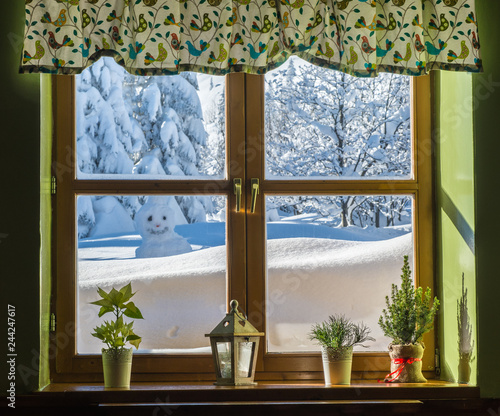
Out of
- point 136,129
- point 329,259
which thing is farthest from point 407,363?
point 136,129

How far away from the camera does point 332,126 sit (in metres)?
2.94

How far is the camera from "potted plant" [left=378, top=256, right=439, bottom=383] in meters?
2.71

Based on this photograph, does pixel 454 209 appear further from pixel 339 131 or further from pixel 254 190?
pixel 254 190

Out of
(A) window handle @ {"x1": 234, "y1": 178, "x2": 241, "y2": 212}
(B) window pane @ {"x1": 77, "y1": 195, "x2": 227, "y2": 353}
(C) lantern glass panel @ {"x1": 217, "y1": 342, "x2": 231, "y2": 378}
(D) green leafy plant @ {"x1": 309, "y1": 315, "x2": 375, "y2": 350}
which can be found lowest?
(C) lantern glass panel @ {"x1": 217, "y1": 342, "x2": 231, "y2": 378}

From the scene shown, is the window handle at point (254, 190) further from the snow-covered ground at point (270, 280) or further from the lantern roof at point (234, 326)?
the lantern roof at point (234, 326)

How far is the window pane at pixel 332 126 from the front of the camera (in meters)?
2.92

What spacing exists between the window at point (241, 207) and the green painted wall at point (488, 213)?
0.27 meters

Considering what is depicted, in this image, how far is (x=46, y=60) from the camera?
262 cm

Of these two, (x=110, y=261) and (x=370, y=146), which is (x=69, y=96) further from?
(x=370, y=146)

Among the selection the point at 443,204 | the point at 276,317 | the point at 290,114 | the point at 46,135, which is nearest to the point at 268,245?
the point at 276,317

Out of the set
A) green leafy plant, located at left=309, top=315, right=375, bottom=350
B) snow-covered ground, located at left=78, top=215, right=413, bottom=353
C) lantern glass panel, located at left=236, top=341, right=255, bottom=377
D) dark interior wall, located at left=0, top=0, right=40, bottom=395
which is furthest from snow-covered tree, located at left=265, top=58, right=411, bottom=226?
dark interior wall, located at left=0, top=0, right=40, bottom=395

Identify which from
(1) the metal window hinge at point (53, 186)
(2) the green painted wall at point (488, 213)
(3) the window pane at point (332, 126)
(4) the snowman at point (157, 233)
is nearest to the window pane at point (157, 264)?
(4) the snowman at point (157, 233)

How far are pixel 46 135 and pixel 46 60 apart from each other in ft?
0.97

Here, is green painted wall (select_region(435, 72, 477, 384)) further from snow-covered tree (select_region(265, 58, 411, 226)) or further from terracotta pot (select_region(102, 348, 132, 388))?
terracotta pot (select_region(102, 348, 132, 388))
